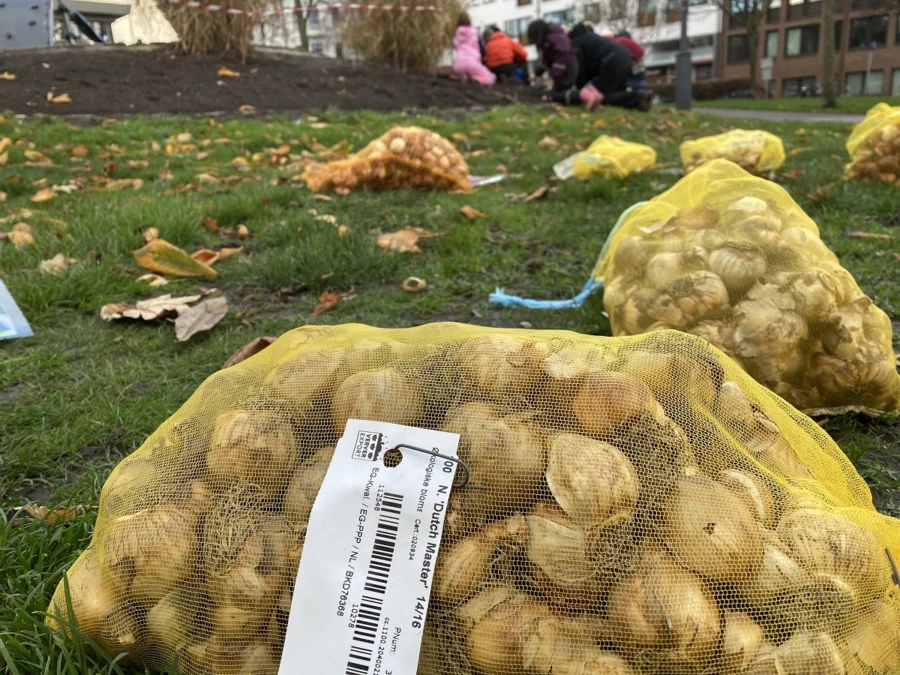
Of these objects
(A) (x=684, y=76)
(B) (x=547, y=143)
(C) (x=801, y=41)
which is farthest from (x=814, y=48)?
(B) (x=547, y=143)

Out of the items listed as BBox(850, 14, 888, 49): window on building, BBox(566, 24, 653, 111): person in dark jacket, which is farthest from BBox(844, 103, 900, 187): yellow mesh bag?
BBox(850, 14, 888, 49): window on building

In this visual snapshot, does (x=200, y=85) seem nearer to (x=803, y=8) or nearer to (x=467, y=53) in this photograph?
(x=467, y=53)

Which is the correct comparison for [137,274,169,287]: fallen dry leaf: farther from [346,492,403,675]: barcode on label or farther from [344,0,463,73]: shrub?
[344,0,463,73]: shrub

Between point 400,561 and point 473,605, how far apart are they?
Answer: 11cm

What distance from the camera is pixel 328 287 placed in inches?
115

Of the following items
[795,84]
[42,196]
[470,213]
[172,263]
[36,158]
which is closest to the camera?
[172,263]

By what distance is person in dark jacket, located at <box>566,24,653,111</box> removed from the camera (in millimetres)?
10344

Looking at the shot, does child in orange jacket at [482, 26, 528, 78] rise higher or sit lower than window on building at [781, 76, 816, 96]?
lower

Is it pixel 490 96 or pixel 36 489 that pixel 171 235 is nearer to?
pixel 36 489

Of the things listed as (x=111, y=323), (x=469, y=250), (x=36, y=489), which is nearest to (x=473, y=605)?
(x=36, y=489)

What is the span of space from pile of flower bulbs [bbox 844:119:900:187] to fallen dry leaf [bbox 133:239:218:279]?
13.6ft

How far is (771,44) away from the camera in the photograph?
40.0 m

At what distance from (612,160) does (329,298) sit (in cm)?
293

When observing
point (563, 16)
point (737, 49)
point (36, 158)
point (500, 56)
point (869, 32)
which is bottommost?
point (36, 158)
